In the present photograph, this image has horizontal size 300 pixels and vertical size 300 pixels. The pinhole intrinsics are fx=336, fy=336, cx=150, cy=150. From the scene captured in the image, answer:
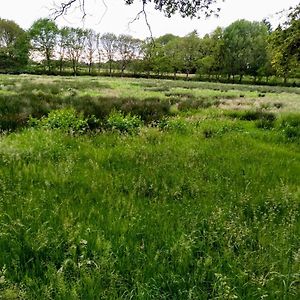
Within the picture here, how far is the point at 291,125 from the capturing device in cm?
1266

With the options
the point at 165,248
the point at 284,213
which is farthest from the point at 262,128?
the point at 165,248

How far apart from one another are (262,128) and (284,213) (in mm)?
7860

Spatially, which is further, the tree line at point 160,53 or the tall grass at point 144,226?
the tree line at point 160,53

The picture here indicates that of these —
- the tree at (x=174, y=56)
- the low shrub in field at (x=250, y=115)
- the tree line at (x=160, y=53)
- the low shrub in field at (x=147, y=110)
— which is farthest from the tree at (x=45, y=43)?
the low shrub in field at (x=250, y=115)

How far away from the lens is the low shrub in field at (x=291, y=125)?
11134 mm

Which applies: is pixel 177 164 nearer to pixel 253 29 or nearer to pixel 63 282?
pixel 63 282

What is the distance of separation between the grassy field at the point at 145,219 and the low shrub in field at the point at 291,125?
9.92 ft

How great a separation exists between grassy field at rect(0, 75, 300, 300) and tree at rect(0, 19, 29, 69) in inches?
3534

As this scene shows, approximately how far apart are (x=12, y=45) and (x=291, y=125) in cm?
9633

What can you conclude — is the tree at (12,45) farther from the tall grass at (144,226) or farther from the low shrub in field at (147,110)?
the tall grass at (144,226)

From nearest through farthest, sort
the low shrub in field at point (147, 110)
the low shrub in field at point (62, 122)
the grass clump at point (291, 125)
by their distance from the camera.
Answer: the low shrub in field at point (62, 122)
the grass clump at point (291, 125)
the low shrub in field at point (147, 110)

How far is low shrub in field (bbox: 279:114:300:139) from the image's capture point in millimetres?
11134

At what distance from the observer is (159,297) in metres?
2.85

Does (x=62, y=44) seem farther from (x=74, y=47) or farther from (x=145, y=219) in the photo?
(x=145, y=219)
